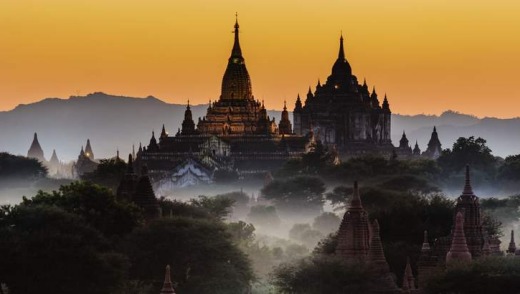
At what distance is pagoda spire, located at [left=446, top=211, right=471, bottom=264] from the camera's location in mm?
85062

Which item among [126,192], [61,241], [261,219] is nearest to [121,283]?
[61,241]

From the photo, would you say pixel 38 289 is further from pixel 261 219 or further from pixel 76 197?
pixel 261 219

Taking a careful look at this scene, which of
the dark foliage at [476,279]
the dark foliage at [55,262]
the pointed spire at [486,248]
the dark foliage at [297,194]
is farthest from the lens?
the dark foliage at [297,194]

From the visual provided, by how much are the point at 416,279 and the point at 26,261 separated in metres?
16.0

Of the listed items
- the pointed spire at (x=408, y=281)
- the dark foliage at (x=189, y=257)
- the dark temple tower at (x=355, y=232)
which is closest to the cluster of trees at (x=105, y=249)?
the dark foliage at (x=189, y=257)

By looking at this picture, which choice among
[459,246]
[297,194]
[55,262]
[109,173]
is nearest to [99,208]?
[55,262]

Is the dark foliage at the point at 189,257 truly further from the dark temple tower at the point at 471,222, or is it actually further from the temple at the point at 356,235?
the dark temple tower at the point at 471,222

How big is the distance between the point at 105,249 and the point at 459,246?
48.4ft

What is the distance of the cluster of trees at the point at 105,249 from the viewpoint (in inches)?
3406

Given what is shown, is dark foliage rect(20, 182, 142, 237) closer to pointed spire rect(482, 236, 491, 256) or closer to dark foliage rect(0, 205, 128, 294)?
dark foliage rect(0, 205, 128, 294)

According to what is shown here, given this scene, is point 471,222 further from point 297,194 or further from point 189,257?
point 297,194

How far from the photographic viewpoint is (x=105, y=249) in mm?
91250

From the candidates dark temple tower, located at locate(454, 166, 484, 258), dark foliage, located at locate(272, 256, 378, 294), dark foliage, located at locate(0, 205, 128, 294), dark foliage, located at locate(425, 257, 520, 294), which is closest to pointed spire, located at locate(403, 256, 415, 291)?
dark foliage, located at locate(425, 257, 520, 294)

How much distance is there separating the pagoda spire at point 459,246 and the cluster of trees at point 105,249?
40.4 ft
